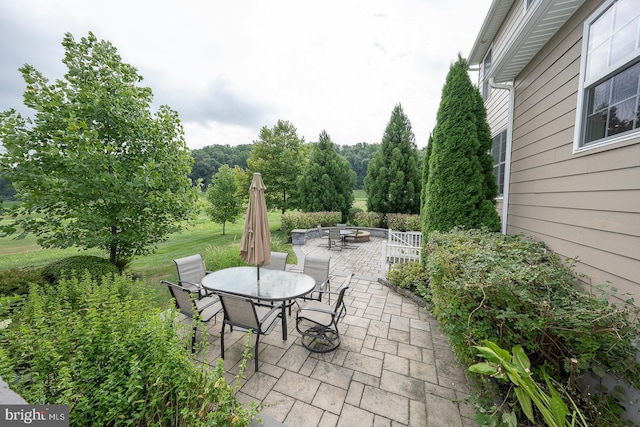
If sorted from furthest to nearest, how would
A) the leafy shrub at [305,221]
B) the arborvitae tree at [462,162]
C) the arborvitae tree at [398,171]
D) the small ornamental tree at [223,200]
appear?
the small ornamental tree at [223,200] → the arborvitae tree at [398,171] → the leafy shrub at [305,221] → the arborvitae tree at [462,162]

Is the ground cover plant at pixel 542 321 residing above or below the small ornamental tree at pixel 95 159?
below

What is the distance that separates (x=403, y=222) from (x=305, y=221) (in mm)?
5366

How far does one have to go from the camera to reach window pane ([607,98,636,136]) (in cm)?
228

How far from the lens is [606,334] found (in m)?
1.68

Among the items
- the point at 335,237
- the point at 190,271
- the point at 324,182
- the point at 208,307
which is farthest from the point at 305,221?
the point at 208,307

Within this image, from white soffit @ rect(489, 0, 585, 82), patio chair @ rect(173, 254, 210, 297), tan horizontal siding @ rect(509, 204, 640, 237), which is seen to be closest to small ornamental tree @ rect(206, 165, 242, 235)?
patio chair @ rect(173, 254, 210, 297)

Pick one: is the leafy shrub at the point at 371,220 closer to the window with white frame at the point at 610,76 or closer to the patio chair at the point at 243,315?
the window with white frame at the point at 610,76

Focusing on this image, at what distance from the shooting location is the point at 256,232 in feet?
11.9

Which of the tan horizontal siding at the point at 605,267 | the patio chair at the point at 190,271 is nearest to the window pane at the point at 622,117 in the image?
the tan horizontal siding at the point at 605,267

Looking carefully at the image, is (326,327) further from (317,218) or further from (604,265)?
(317,218)

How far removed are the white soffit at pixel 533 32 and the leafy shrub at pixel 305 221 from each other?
30.9 feet

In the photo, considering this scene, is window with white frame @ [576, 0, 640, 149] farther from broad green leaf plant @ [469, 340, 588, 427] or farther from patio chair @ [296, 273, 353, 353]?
patio chair @ [296, 273, 353, 353]

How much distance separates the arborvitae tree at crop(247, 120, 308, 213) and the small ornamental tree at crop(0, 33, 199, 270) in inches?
431

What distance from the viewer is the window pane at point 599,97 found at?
256 cm
